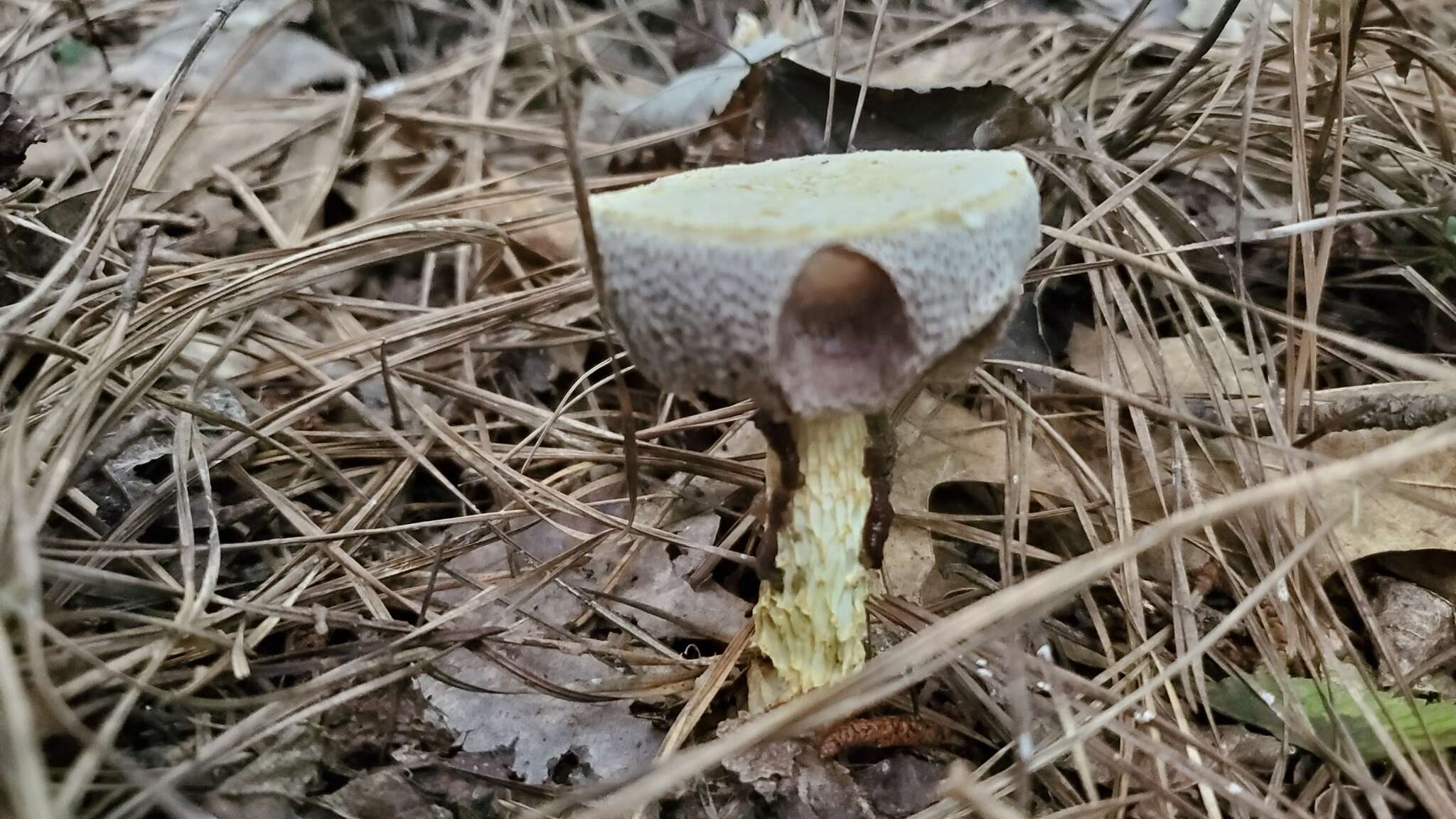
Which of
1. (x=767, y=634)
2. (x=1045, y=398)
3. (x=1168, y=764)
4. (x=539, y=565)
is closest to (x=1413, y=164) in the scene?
(x=1045, y=398)

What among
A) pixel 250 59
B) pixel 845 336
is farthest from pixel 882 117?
pixel 250 59

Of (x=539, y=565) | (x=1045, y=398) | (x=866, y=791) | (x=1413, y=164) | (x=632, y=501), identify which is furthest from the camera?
(x=1413, y=164)

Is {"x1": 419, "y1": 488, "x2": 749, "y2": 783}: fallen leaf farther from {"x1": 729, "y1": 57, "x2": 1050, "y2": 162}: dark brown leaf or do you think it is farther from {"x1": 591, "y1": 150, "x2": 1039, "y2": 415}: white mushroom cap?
{"x1": 729, "y1": 57, "x2": 1050, "y2": 162}: dark brown leaf

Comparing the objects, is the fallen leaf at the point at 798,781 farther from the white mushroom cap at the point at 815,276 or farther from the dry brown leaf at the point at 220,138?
the dry brown leaf at the point at 220,138

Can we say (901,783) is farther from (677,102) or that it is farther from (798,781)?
(677,102)

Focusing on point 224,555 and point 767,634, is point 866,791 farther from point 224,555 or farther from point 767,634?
point 224,555

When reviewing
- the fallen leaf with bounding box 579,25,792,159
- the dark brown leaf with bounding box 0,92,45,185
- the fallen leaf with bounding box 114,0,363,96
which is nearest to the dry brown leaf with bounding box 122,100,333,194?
the fallen leaf with bounding box 114,0,363,96

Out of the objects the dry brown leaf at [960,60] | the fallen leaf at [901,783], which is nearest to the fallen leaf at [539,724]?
the fallen leaf at [901,783]
